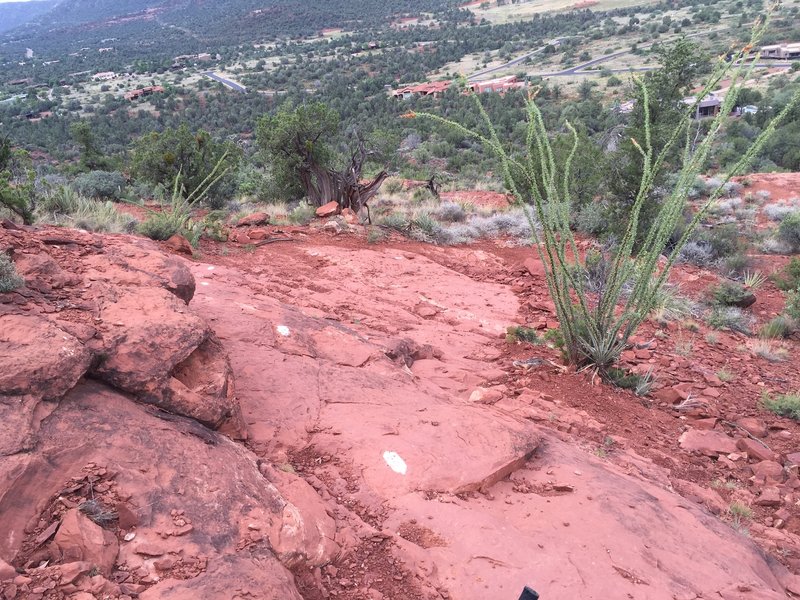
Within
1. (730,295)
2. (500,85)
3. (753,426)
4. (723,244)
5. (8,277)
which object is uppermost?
(8,277)

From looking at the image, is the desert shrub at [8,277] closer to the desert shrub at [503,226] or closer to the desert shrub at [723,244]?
the desert shrub at [503,226]

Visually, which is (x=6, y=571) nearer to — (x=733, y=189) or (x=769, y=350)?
(x=769, y=350)

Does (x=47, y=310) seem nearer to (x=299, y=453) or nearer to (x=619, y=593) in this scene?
(x=299, y=453)

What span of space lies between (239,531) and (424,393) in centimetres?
215

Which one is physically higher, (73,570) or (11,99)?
(73,570)

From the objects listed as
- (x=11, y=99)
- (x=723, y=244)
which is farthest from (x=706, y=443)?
(x=11, y=99)

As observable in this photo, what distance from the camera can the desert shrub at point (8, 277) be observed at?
3.00m

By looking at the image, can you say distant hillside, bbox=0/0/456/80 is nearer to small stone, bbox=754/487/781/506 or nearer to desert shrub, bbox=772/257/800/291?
desert shrub, bbox=772/257/800/291

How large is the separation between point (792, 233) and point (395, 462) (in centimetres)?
1363

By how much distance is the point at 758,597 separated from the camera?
2.88 metres

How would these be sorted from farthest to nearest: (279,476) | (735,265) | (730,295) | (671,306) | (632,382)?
(735,265) → (730,295) → (671,306) → (632,382) → (279,476)

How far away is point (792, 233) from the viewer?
43.5 ft

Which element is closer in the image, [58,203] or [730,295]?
[730,295]

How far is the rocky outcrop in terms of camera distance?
2.09 m
